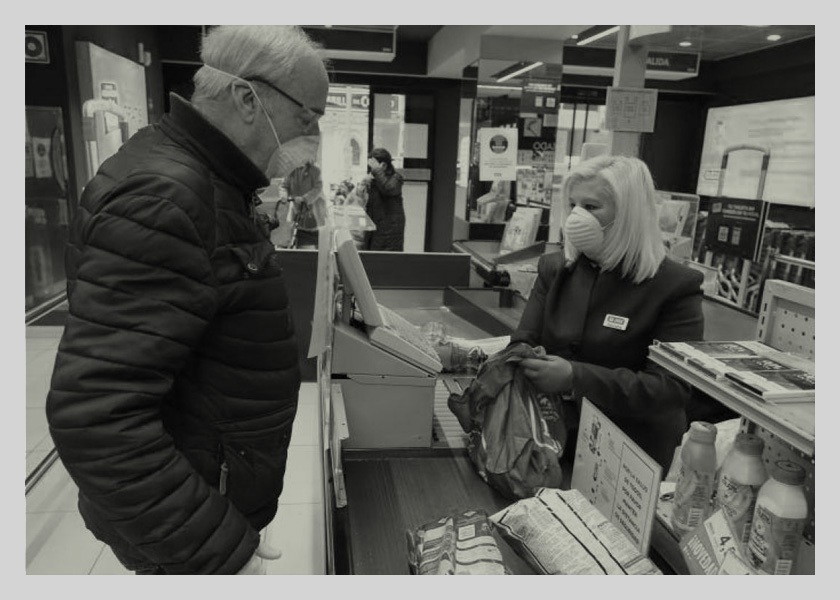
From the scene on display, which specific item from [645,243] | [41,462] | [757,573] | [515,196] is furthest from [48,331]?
[757,573]

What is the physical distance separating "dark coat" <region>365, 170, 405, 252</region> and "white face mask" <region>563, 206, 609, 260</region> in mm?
4980

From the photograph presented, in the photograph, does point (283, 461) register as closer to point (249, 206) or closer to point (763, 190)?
point (249, 206)

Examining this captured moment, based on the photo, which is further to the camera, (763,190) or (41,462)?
(763,190)

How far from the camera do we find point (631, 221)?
1665 mm

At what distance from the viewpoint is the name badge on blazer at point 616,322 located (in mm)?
1656

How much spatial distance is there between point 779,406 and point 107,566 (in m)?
2.60

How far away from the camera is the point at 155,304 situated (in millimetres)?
914

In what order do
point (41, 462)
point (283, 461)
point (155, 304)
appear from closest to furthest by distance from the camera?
point (155, 304)
point (283, 461)
point (41, 462)

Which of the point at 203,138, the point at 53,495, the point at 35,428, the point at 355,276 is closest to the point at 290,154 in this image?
the point at 203,138

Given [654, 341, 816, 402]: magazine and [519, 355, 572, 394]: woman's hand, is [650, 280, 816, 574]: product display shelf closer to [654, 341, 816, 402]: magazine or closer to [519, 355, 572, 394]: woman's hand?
[654, 341, 816, 402]: magazine

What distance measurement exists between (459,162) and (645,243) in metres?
7.68

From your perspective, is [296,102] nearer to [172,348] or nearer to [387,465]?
[172,348]

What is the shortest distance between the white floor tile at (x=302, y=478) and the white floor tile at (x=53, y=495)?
1003 mm

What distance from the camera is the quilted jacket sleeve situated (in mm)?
899
